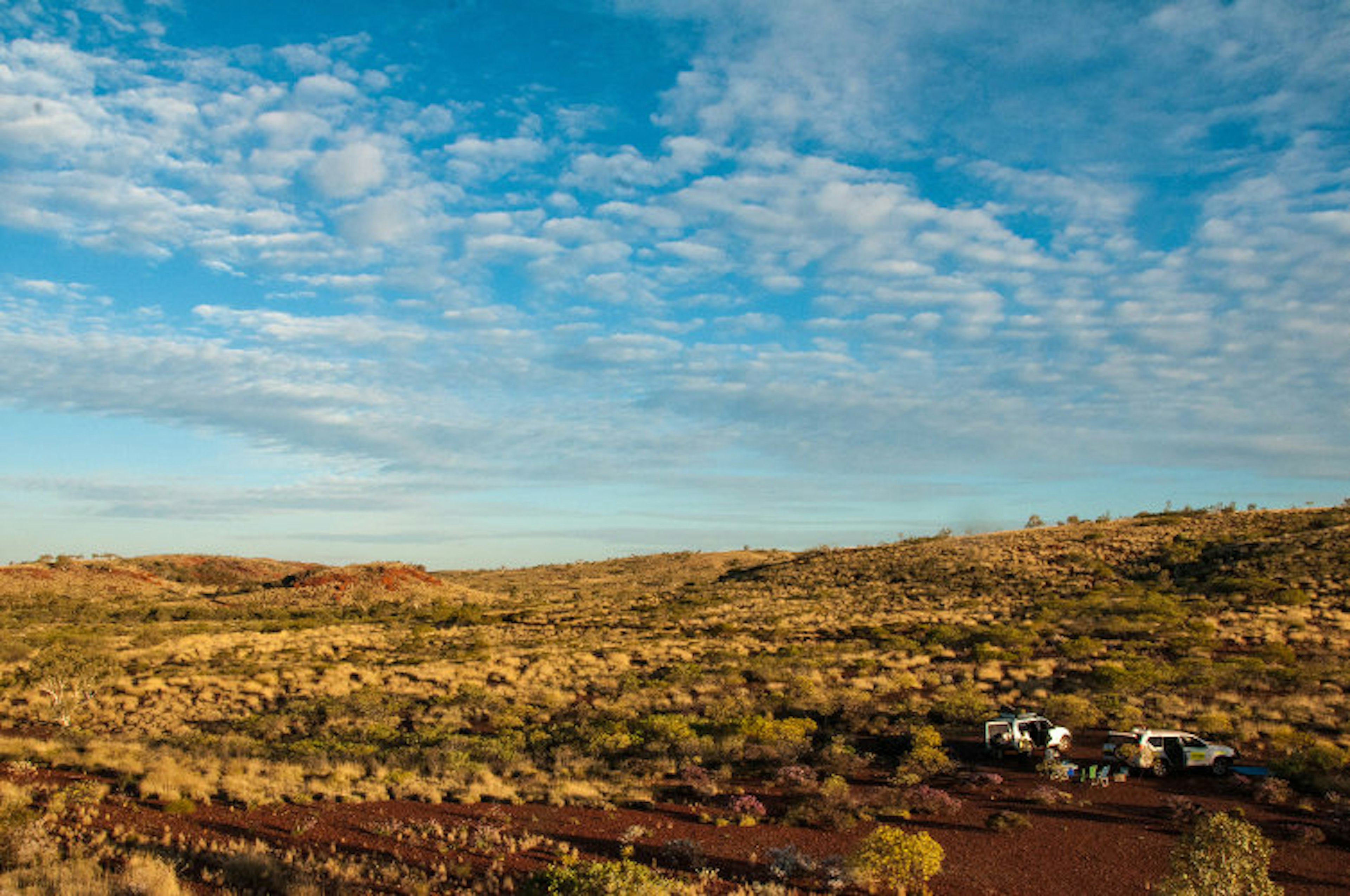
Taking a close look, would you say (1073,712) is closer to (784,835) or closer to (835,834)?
(835,834)

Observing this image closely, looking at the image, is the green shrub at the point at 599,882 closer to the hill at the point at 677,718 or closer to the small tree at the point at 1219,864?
the hill at the point at 677,718

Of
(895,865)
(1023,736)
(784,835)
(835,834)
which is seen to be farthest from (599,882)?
(1023,736)

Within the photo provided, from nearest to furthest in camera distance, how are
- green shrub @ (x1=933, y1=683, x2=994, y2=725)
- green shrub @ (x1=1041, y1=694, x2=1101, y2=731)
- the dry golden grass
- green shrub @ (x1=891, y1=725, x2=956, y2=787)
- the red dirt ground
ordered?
the red dirt ground
green shrub @ (x1=891, y1=725, x2=956, y2=787)
the dry golden grass
green shrub @ (x1=1041, y1=694, x2=1101, y2=731)
green shrub @ (x1=933, y1=683, x2=994, y2=725)

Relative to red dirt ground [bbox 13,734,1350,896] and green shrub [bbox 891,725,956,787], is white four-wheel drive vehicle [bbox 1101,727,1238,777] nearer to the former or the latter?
red dirt ground [bbox 13,734,1350,896]

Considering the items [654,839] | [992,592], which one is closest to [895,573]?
[992,592]

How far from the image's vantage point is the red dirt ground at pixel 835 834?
1459 cm

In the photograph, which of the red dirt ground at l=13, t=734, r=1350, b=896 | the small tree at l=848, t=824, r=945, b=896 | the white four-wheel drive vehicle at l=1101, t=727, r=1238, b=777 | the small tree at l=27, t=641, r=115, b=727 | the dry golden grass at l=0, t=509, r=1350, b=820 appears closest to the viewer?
the small tree at l=848, t=824, r=945, b=896

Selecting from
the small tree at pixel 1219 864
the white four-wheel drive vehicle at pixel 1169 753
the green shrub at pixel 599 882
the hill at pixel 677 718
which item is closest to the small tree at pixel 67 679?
the hill at pixel 677 718

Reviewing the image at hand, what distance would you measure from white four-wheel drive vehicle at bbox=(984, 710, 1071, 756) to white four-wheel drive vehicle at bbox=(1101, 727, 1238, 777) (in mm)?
1427

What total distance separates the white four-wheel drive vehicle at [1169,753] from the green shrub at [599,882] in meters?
14.8

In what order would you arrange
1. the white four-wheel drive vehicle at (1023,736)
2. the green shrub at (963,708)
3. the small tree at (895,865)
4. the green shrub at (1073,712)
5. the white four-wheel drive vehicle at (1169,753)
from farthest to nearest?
1. the green shrub at (963,708)
2. the green shrub at (1073,712)
3. the white four-wheel drive vehicle at (1023,736)
4. the white four-wheel drive vehicle at (1169,753)
5. the small tree at (895,865)

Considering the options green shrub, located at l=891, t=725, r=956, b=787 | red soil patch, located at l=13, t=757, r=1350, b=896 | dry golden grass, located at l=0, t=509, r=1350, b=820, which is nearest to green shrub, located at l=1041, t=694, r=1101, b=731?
dry golden grass, located at l=0, t=509, r=1350, b=820

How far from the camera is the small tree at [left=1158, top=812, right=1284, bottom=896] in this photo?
11172mm

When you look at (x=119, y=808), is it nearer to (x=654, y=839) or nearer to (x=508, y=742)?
(x=508, y=742)
